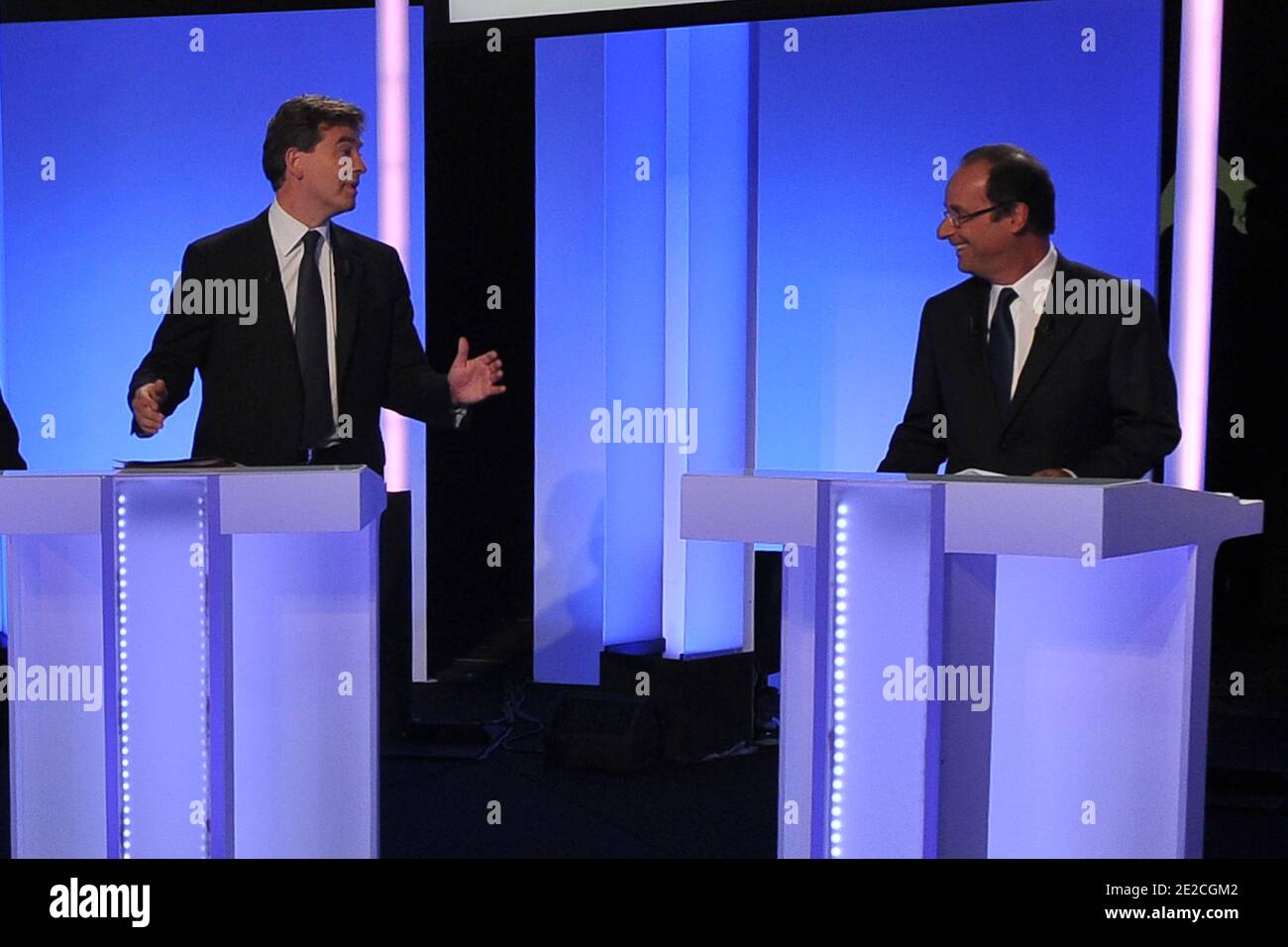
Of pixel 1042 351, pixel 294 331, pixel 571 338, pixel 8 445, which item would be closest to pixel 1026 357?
pixel 1042 351

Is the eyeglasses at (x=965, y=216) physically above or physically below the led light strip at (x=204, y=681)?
above

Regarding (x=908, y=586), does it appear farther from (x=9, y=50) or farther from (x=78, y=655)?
(x=9, y=50)

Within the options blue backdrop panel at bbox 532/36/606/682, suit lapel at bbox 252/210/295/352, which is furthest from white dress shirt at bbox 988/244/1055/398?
blue backdrop panel at bbox 532/36/606/682

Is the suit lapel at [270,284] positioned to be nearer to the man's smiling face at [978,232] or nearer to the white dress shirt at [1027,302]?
the man's smiling face at [978,232]

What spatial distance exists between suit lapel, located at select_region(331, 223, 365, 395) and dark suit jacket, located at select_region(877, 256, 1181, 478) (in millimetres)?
1412

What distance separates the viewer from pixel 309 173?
3.13 meters

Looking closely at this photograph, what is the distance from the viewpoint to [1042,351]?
9.11ft

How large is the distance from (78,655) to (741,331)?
8.58ft

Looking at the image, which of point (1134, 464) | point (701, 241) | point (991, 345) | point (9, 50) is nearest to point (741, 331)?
point (701, 241)

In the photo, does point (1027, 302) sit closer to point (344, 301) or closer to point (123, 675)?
point (344, 301)

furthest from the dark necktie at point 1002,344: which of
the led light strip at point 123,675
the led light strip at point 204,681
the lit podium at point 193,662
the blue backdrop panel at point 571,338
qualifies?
the blue backdrop panel at point 571,338

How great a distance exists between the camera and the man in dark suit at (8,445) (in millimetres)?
3158

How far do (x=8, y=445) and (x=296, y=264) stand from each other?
0.97 meters

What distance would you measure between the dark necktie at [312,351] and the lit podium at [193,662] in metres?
1.02
